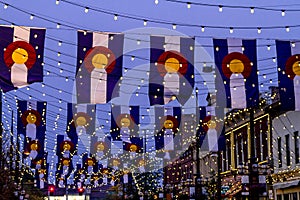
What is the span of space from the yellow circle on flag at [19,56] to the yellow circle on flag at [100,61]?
2.43 meters

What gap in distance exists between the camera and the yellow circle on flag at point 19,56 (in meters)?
21.4

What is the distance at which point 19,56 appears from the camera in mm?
21531

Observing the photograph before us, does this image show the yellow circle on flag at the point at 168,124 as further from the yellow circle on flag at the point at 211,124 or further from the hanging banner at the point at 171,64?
the hanging banner at the point at 171,64

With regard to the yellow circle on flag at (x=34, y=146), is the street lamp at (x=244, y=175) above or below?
below

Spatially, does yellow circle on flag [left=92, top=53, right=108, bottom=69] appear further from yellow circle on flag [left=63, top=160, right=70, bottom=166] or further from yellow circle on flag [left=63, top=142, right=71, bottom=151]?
yellow circle on flag [left=63, top=160, right=70, bottom=166]

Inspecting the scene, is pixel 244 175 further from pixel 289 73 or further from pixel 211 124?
pixel 211 124

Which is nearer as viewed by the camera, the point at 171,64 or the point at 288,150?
the point at 171,64

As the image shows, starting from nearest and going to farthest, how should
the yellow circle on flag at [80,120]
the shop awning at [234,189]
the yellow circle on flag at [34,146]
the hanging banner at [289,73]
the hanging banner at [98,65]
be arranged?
the hanging banner at [98,65] < the hanging banner at [289,73] < the yellow circle on flag at [80,120] < the yellow circle on flag at [34,146] < the shop awning at [234,189]

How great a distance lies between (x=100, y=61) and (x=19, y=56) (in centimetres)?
287

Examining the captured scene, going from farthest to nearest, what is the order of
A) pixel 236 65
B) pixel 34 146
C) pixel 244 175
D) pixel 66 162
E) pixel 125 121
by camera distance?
pixel 66 162
pixel 34 146
pixel 125 121
pixel 244 175
pixel 236 65

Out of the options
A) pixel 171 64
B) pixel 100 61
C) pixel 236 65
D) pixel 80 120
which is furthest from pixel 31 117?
pixel 236 65

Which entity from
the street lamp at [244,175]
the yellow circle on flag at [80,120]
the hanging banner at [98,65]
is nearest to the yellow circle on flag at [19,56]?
the hanging banner at [98,65]

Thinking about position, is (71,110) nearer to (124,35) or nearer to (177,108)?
(177,108)

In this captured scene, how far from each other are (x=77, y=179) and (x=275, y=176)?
35.6 meters
